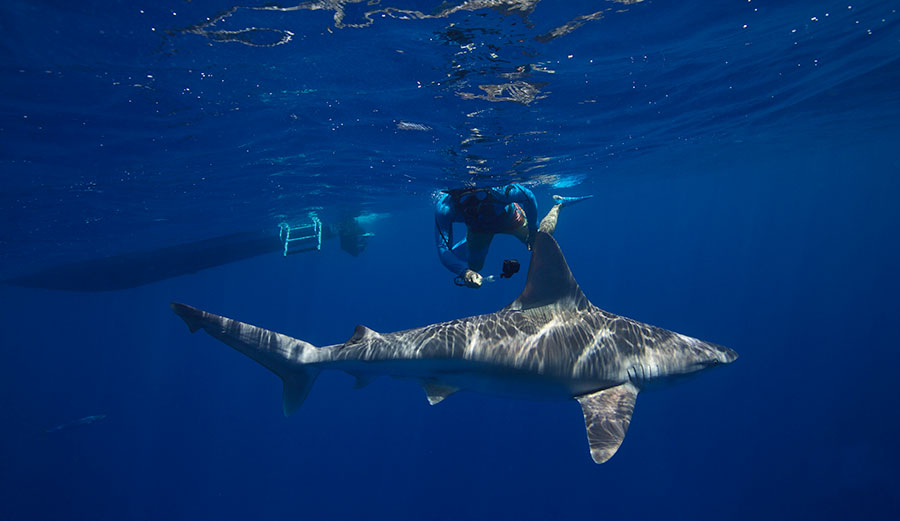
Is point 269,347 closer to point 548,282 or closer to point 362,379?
point 362,379

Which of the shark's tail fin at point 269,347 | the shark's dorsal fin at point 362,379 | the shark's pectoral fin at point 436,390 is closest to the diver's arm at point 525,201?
the shark's pectoral fin at point 436,390

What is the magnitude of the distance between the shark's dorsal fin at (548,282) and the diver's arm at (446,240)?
2697 millimetres

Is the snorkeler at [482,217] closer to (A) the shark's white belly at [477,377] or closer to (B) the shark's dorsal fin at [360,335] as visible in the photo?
(B) the shark's dorsal fin at [360,335]

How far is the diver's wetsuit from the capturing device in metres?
10.1

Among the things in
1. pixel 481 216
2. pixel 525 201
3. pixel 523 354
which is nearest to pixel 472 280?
pixel 523 354

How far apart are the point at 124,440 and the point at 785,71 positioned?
256 feet

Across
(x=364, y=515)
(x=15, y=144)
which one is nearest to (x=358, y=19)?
(x=15, y=144)

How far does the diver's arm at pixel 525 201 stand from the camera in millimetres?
10898

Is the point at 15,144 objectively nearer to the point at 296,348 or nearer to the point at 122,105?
the point at 122,105

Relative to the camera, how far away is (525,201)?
11.0m

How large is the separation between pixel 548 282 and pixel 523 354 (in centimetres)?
126

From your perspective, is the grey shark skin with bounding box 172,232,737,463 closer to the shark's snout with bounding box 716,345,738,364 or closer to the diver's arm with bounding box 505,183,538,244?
the shark's snout with bounding box 716,345,738,364

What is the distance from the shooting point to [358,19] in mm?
6590

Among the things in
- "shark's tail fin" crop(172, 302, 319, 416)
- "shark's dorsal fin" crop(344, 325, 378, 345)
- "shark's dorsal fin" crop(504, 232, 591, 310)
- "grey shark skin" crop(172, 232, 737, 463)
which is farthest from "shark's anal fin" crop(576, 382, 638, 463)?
"shark's tail fin" crop(172, 302, 319, 416)
